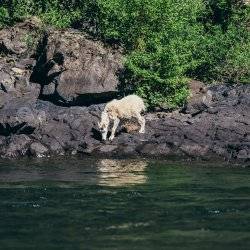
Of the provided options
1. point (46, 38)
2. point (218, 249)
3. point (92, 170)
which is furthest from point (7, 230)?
point (46, 38)

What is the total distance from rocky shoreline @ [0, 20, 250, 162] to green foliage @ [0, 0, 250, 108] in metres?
1.16

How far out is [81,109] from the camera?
2805 cm

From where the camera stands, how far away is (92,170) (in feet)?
63.6

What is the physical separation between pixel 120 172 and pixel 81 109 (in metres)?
9.95

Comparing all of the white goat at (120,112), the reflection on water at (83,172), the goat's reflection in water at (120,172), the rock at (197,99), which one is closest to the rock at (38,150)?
the reflection on water at (83,172)

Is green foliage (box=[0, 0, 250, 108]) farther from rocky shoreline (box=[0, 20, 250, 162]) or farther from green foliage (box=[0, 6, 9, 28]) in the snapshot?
rocky shoreline (box=[0, 20, 250, 162])

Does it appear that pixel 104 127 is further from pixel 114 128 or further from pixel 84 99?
pixel 84 99

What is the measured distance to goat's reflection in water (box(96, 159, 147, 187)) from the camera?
1623cm

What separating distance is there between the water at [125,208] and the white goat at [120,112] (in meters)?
5.93

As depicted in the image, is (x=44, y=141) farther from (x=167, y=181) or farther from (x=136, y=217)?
(x=136, y=217)

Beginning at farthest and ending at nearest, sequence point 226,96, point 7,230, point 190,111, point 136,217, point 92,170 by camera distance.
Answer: point 226,96 < point 190,111 < point 92,170 < point 136,217 < point 7,230

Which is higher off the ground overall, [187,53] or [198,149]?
[187,53]

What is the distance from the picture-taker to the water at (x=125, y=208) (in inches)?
364

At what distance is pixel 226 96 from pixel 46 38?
1184cm
